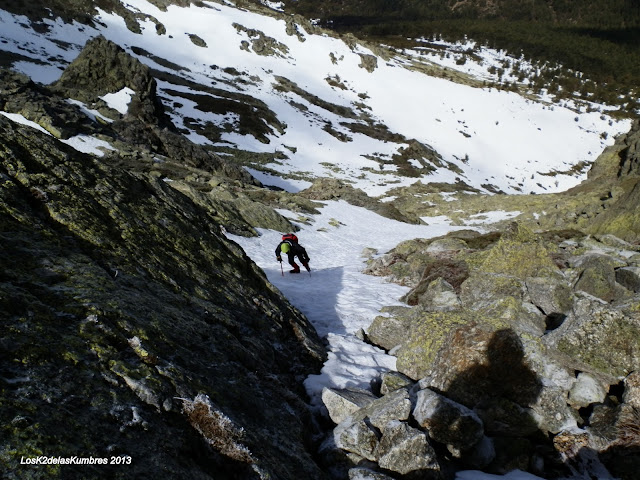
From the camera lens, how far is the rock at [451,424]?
443cm

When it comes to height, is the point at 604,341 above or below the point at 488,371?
above

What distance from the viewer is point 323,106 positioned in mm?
92125

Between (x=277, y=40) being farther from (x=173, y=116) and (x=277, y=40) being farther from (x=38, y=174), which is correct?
(x=38, y=174)

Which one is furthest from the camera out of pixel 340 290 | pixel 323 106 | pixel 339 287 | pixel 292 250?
pixel 323 106

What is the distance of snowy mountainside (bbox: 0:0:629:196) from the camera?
221 ft

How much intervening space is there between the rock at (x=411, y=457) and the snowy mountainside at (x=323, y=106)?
50171 millimetres

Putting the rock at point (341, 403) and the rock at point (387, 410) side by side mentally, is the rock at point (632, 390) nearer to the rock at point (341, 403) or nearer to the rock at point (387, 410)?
the rock at point (387, 410)

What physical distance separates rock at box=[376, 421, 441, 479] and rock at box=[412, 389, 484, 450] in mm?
633

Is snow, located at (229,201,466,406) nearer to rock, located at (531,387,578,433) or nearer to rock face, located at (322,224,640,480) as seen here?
rock face, located at (322,224,640,480)

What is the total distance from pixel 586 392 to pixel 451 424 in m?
2.67

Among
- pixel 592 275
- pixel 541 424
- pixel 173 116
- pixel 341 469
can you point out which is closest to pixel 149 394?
pixel 341 469

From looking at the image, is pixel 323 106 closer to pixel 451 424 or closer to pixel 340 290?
pixel 340 290

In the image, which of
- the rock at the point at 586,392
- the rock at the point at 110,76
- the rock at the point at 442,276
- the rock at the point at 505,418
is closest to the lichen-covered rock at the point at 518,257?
the rock at the point at 442,276

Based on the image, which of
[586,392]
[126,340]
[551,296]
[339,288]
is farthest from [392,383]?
[339,288]
